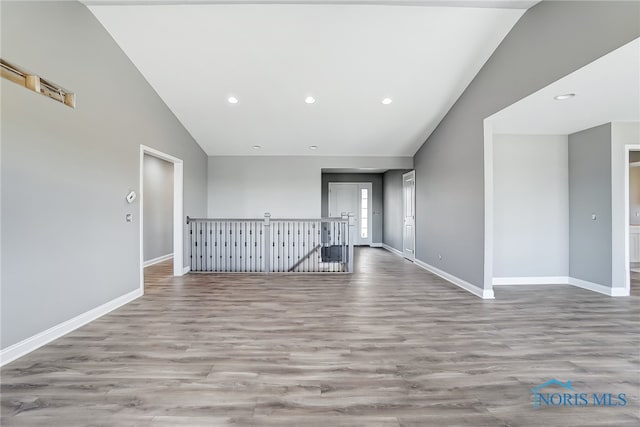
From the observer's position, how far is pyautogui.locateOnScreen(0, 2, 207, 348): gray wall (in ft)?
8.03

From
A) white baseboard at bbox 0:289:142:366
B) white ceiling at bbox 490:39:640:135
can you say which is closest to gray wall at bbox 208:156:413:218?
white ceiling at bbox 490:39:640:135

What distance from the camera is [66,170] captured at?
9.78 ft

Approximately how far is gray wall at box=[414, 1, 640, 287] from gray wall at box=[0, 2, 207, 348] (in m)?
5.01

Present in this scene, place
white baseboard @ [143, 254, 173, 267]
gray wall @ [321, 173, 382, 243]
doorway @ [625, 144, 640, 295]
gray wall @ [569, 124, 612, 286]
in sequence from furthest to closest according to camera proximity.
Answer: gray wall @ [321, 173, 382, 243] < white baseboard @ [143, 254, 173, 267] < doorway @ [625, 144, 640, 295] < gray wall @ [569, 124, 612, 286]

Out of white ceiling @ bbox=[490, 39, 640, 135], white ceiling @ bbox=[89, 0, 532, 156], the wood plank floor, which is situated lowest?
the wood plank floor

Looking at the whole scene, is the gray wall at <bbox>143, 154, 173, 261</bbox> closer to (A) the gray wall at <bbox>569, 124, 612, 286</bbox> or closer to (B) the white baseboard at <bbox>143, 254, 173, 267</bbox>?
(B) the white baseboard at <bbox>143, 254, 173, 267</bbox>

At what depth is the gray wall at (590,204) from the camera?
170 inches

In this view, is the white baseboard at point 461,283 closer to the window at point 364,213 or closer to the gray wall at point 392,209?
the gray wall at point 392,209

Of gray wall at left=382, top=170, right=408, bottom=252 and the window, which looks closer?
gray wall at left=382, top=170, right=408, bottom=252

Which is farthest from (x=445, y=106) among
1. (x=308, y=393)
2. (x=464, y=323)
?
(x=308, y=393)

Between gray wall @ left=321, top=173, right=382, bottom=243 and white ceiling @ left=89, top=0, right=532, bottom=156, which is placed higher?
white ceiling @ left=89, top=0, right=532, bottom=156

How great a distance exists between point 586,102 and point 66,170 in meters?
6.02

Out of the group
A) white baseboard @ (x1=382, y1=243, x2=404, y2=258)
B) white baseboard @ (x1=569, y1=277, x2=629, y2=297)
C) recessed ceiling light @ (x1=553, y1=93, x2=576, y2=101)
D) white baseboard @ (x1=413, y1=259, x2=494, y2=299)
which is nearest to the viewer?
recessed ceiling light @ (x1=553, y1=93, x2=576, y2=101)

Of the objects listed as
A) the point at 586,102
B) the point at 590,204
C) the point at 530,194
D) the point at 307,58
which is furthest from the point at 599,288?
the point at 307,58
